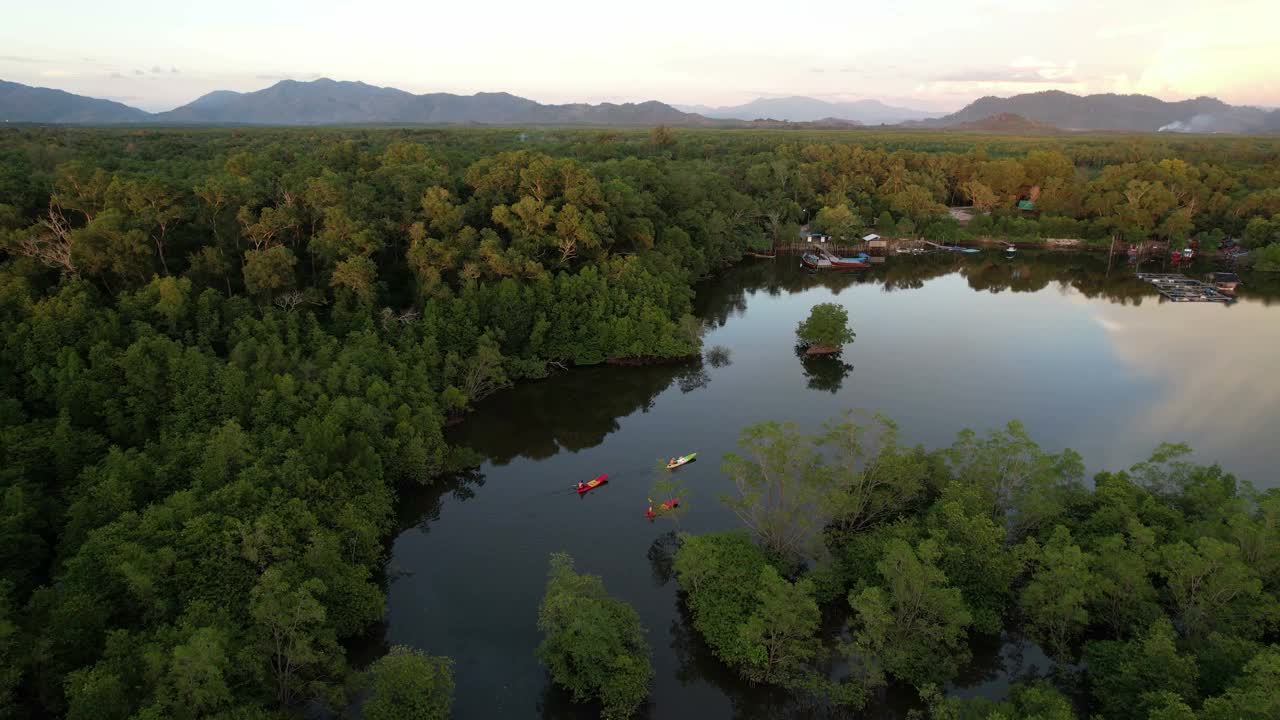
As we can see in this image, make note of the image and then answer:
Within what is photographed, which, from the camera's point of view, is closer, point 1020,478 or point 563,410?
point 1020,478

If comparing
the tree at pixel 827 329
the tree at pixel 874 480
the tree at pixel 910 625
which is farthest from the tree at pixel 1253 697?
the tree at pixel 827 329

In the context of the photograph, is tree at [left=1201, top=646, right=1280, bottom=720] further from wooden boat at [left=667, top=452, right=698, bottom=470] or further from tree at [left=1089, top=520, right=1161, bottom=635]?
wooden boat at [left=667, top=452, right=698, bottom=470]

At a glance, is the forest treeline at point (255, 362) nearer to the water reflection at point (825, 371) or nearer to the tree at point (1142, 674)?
the water reflection at point (825, 371)

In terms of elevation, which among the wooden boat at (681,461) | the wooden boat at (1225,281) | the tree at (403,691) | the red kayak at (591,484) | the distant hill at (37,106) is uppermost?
the distant hill at (37,106)

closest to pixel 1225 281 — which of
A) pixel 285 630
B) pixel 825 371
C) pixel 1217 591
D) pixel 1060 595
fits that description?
pixel 825 371

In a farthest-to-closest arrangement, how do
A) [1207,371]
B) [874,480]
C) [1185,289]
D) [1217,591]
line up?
[1185,289] < [1207,371] < [874,480] < [1217,591]

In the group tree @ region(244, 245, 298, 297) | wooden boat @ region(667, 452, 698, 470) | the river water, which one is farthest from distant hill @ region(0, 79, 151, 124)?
wooden boat @ region(667, 452, 698, 470)

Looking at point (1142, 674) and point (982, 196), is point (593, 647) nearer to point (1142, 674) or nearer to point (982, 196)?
point (1142, 674)
